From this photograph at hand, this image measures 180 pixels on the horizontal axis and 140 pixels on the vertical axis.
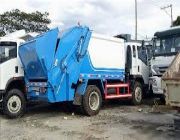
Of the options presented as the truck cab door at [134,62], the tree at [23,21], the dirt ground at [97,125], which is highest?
the tree at [23,21]

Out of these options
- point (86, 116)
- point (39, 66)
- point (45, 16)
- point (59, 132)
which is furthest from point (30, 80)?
point (45, 16)

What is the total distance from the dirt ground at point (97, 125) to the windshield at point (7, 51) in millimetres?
2039

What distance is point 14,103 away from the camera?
13398mm

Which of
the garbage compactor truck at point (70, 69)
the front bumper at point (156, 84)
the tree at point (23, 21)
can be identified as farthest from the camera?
the tree at point (23, 21)

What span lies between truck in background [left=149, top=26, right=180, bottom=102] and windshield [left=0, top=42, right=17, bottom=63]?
18.1ft

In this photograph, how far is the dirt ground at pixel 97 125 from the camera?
1013 cm

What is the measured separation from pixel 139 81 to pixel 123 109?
2209 mm

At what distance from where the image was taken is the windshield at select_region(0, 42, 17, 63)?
1354cm

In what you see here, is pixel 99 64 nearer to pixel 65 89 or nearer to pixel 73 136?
pixel 65 89

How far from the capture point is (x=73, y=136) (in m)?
10.3

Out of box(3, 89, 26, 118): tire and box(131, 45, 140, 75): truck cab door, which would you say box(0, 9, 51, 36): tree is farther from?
box(3, 89, 26, 118): tire

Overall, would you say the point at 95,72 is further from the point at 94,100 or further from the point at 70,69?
the point at 70,69

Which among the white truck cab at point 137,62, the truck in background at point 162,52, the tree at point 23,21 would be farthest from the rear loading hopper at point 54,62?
the tree at point 23,21

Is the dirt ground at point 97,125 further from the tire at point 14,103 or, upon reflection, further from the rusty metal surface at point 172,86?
the rusty metal surface at point 172,86
